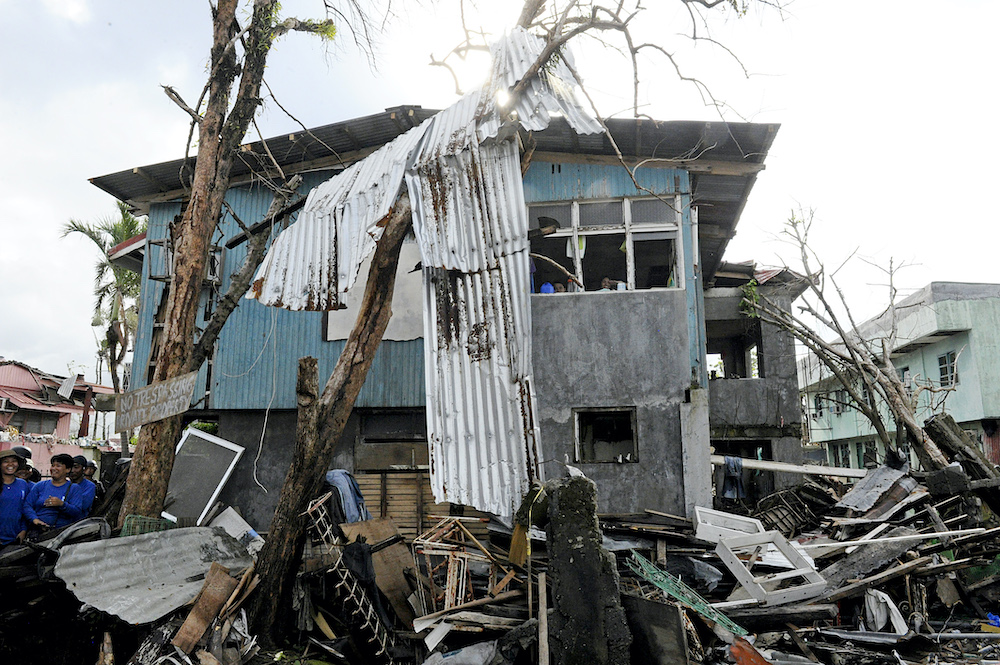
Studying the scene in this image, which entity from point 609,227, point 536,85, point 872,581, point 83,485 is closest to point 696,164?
point 609,227

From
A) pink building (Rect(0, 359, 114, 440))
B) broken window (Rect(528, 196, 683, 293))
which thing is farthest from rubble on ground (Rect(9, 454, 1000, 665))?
pink building (Rect(0, 359, 114, 440))

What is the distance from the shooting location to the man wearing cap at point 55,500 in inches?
273

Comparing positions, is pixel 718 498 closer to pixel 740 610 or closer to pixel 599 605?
pixel 740 610

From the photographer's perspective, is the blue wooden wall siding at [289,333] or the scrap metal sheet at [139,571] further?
the blue wooden wall siding at [289,333]

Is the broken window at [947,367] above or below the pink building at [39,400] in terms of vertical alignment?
above

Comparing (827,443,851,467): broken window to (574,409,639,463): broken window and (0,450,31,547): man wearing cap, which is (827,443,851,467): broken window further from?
(0,450,31,547): man wearing cap

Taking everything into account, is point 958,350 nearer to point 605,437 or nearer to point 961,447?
point 961,447

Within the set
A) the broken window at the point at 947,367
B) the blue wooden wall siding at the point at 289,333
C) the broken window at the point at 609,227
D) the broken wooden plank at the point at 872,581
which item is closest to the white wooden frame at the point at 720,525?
the broken wooden plank at the point at 872,581

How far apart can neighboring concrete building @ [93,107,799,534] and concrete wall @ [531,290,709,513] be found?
22 mm

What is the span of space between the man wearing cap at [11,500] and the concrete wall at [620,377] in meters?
6.49

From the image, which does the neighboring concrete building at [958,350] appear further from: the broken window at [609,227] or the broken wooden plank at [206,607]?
the broken wooden plank at [206,607]

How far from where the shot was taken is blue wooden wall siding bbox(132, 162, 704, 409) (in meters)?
10.4

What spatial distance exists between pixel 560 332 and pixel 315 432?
169 inches

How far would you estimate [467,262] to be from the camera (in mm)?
6969
